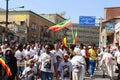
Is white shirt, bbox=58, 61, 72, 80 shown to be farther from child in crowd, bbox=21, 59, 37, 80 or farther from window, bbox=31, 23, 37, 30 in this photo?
window, bbox=31, 23, 37, 30

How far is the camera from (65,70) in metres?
12.6

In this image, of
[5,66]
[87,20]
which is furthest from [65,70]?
[87,20]

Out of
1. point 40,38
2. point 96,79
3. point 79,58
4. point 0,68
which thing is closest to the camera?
point 0,68

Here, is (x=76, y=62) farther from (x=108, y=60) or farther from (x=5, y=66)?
(x=108, y=60)

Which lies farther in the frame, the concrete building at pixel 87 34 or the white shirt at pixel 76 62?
the concrete building at pixel 87 34

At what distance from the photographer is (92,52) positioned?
20.3 meters

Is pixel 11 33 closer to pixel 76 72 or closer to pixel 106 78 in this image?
pixel 106 78

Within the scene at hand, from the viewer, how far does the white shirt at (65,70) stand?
494 inches

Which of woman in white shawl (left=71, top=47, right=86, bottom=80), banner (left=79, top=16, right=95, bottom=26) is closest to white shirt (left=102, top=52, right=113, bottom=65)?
woman in white shawl (left=71, top=47, right=86, bottom=80)

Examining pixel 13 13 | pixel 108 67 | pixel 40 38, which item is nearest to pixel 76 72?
pixel 108 67

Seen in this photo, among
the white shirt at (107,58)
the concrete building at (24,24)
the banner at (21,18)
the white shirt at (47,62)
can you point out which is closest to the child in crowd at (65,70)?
the white shirt at (47,62)

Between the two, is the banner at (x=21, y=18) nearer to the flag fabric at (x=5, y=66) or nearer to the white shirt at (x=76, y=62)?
the white shirt at (x=76, y=62)

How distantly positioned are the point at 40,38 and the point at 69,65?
64350mm

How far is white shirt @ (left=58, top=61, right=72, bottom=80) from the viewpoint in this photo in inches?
494
